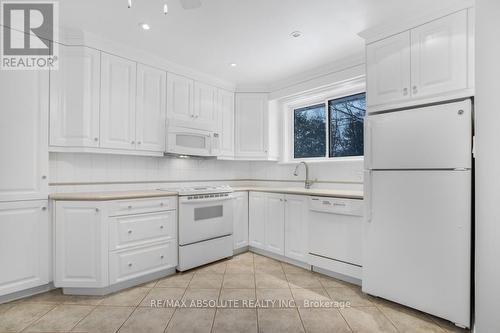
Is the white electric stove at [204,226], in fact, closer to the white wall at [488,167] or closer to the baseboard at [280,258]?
the baseboard at [280,258]

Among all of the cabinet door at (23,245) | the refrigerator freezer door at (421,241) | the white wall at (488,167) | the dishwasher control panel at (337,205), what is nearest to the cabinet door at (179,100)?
the cabinet door at (23,245)

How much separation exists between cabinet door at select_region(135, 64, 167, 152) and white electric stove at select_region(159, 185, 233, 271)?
665mm

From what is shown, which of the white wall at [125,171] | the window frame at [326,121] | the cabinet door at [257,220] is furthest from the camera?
the cabinet door at [257,220]

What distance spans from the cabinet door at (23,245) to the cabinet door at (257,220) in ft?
7.37

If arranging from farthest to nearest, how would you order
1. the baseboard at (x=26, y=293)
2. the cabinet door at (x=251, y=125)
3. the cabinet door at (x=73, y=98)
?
1. the cabinet door at (x=251, y=125)
2. the cabinet door at (x=73, y=98)
3. the baseboard at (x=26, y=293)

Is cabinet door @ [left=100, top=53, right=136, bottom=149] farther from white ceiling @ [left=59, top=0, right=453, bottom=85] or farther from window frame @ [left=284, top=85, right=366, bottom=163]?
window frame @ [left=284, top=85, right=366, bottom=163]

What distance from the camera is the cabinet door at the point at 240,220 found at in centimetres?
343

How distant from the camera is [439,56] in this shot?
1.92 meters

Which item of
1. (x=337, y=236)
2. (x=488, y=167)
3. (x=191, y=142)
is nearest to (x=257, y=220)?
(x=337, y=236)

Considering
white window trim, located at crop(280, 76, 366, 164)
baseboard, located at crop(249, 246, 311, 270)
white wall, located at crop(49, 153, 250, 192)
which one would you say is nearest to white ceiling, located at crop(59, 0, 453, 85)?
white window trim, located at crop(280, 76, 366, 164)

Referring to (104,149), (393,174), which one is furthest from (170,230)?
(393,174)

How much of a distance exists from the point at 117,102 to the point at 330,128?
2708 millimetres

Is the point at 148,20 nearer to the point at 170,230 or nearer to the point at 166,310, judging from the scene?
the point at 170,230

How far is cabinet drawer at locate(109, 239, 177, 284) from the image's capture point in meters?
2.36
